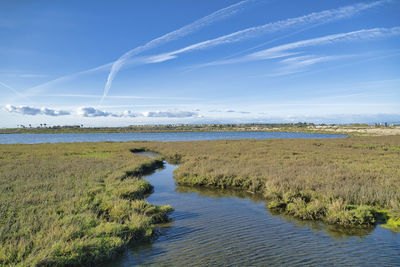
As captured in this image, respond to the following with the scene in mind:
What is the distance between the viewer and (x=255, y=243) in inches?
347

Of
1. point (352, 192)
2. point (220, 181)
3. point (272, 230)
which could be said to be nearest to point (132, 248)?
point (272, 230)

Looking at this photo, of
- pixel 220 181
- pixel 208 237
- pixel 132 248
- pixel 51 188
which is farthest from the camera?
pixel 220 181

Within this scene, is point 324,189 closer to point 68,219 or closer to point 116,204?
point 116,204

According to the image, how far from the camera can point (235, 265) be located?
7.33m

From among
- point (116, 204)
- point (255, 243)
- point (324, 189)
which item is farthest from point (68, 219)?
point (324, 189)

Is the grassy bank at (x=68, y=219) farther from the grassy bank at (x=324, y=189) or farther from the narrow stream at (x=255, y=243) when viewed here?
the grassy bank at (x=324, y=189)

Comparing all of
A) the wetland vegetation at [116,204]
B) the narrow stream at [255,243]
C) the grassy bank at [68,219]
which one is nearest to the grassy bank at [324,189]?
the wetland vegetation at [116,204]

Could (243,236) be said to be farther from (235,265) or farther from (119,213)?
(119,213)

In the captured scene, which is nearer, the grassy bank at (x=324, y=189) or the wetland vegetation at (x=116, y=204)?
the wetland vegetation at (x=116, y=204)

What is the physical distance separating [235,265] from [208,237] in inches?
83.7

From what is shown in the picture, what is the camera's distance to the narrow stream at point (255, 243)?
7602 mm

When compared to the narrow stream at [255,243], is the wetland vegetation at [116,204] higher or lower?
higher

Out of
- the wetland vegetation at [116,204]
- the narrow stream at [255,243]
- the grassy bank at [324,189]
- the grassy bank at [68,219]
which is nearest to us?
the grassy bank at [68,219]

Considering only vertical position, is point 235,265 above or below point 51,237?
below
